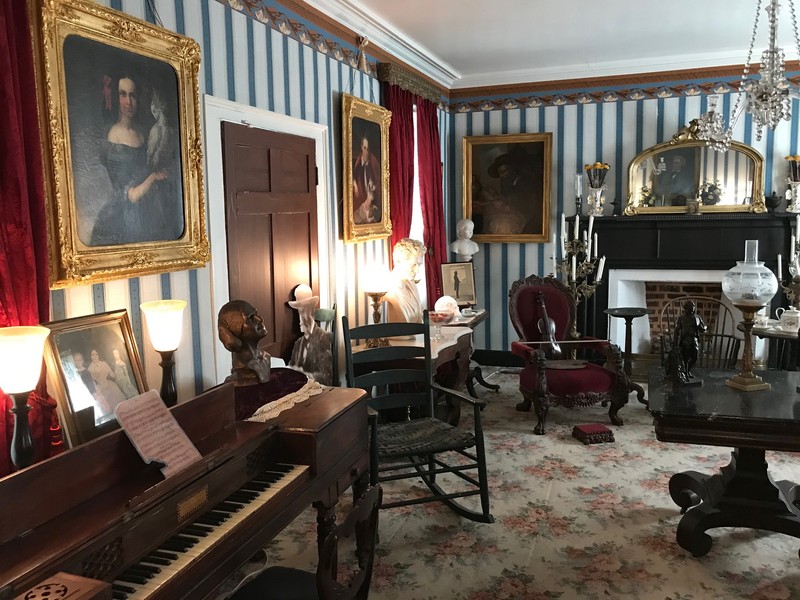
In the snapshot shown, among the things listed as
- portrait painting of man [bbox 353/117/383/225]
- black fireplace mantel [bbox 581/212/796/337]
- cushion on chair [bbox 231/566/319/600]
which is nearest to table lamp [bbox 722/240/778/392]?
cushion on chair [bbox 231/566/319/600]

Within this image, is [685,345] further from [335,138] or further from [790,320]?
[335,138]

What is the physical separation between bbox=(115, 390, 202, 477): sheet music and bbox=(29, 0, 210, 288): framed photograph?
76cm

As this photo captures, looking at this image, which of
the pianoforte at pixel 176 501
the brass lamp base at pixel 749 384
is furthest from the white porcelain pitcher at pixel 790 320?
the pianoforte at pixel 176 501

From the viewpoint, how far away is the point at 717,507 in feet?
10.7

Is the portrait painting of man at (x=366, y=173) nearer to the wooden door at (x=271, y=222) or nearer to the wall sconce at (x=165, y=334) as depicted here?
the wooden door at (x=271, y=222)

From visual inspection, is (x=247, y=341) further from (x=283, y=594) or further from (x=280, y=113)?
(x=280, y=113)

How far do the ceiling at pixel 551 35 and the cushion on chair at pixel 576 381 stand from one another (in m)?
2.60

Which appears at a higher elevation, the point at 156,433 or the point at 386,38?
the point at 386,38

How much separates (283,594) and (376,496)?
0.55 meters

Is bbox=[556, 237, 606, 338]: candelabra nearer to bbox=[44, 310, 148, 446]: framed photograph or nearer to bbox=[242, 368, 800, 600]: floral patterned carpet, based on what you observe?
bbox=[242, 368, 800, 600]: floral patterned carpet

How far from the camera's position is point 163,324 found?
8.42 ft

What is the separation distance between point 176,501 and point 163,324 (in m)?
0.83

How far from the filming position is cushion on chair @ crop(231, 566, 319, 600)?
208 cm

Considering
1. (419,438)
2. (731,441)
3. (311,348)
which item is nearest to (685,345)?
(731,441)
